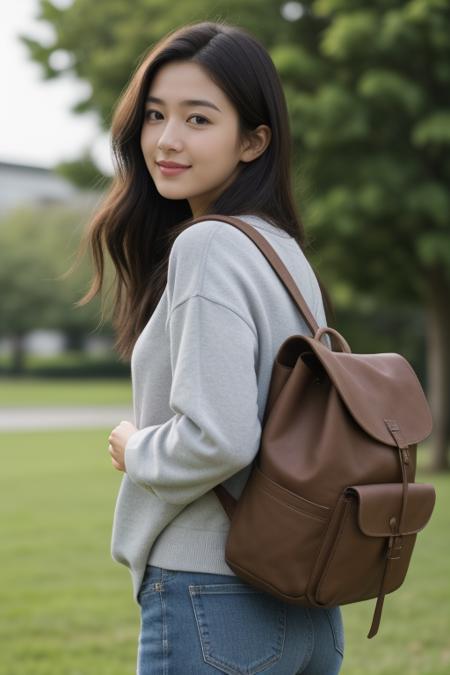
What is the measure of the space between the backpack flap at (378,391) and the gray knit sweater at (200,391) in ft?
0.35

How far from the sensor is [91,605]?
5.71 meters

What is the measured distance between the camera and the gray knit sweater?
1646 millimetres

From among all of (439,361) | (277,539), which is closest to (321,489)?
(277,539)

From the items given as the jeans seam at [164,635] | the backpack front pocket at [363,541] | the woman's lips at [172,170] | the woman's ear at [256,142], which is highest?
the woman's ear at [256,142]

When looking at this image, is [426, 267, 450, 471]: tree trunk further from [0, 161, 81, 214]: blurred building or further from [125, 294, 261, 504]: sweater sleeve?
[0, 161, 81, 214]: blurred building

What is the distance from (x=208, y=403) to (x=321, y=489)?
23 cm

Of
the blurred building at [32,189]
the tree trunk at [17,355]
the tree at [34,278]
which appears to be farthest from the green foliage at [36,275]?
the blurred building at [32,189]

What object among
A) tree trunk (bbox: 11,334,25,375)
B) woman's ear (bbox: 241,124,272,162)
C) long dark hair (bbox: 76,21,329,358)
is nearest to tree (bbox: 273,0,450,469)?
long dark hair (bbox: 76,21,329,358)

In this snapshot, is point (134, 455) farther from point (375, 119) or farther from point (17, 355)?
point (17, 355)

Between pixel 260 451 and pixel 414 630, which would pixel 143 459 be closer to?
pixel 260 451

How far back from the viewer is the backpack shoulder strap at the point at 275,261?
5.84 ft

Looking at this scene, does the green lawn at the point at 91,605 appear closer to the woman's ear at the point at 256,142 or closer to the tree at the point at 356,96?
the woman's ear at the point at 256,142

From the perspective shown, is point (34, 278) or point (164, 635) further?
point (34, 278)

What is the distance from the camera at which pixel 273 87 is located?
1974mm
